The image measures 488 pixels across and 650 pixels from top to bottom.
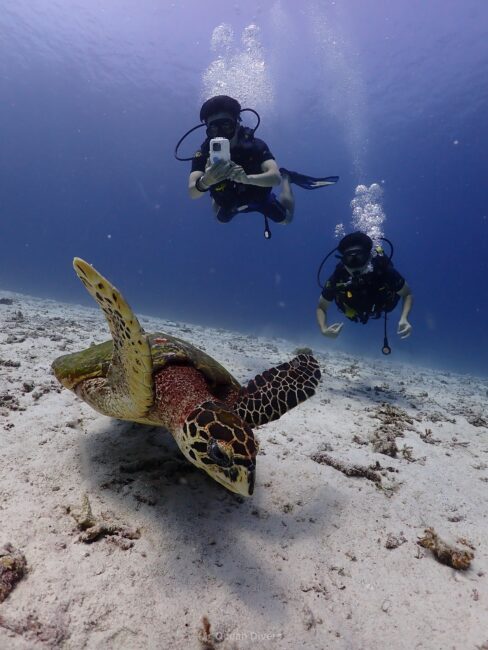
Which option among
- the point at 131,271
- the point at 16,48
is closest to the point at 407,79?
the point at 16,48

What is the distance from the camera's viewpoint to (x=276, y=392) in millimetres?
3045

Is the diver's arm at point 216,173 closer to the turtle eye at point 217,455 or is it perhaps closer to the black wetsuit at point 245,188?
the black wetsuit at point 245,188

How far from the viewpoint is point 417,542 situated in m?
2.57

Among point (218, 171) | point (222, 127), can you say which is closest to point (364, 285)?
point (218, 171)

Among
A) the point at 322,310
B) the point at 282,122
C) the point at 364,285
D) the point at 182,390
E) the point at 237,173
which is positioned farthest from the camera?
the point at 282,122

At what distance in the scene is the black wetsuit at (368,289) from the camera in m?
7.40

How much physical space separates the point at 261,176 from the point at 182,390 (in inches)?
235

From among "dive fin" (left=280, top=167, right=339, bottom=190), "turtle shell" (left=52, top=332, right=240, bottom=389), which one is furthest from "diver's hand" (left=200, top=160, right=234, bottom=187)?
"dive fin" (left=280, top=167, right=339, bottom=190)

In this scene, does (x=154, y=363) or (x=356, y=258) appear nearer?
(x=154, y=363)

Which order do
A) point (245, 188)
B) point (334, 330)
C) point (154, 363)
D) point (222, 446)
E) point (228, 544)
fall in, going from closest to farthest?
point (222, 446) < point (228, 544) < point (154, 363) < point (334, 330) < point (245, 188)

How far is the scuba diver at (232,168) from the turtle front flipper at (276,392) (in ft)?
14.7

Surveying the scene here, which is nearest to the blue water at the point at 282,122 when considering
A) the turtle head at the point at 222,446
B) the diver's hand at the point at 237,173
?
the diver's hand at the point at 237,173

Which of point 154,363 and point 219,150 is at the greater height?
point 219,150

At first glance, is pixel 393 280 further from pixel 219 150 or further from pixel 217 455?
pixel 217 455
